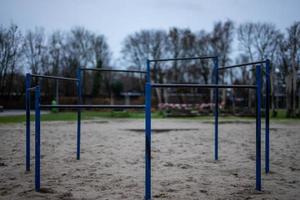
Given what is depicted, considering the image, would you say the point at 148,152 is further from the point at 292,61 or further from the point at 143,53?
the point at 143,53

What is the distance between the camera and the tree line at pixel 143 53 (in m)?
23.0

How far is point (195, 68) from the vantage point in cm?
3300

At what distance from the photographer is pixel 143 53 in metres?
35.1

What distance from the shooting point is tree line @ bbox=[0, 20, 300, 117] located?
75.5 ft

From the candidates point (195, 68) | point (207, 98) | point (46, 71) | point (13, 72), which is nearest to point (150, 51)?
point (195, 68)

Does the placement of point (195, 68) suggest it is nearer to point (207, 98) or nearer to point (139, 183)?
point (207, 98)

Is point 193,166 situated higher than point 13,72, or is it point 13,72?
point 13,72

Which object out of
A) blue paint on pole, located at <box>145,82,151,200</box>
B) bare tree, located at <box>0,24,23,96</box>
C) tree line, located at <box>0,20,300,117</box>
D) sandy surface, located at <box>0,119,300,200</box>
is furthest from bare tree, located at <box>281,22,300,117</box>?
bare tree, located at <box>0,24,23,96</box>

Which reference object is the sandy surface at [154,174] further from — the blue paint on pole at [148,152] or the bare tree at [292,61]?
the bare tree at [292,61]

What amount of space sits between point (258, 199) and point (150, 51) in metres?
33.1

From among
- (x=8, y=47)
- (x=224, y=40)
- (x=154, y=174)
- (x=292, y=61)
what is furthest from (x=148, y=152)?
(x=224, y=40)

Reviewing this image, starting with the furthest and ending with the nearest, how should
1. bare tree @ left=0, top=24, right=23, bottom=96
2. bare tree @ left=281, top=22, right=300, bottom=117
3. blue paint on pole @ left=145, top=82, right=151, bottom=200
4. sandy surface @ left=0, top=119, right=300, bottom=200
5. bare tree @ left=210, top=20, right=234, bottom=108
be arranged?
bare tree @ left=210, top=20, right=234, bottom=108 → bare tree @ left=0, top=24, right=23, bottom=96 → bare tree @ left=281, top=22, right=300, bottom=117 → sandy surface @ left=0, top=119, right=300, bottom=200 → blue paint on pole @ left=145, top=82, right=151, bottom=200

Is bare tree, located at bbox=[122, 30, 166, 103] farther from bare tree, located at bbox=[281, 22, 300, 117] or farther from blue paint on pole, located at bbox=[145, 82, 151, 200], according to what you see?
blue paint on pole, located at bbox=[145, 82, 151, 200]

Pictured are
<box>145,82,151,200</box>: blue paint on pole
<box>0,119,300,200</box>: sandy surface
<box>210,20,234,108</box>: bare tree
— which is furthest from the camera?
<box>210,20,234,108</box>: bare tree
